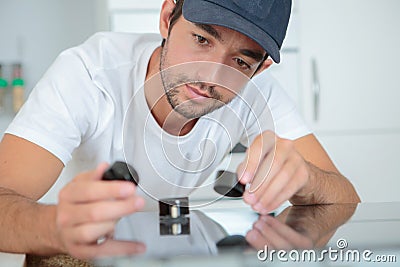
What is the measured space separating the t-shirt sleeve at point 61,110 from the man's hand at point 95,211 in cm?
47

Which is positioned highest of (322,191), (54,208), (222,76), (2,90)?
(222,76)

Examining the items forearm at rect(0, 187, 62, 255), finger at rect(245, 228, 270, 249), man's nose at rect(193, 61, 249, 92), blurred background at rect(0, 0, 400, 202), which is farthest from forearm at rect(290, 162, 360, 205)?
blurred background at rect(0, 0, 400, 202)

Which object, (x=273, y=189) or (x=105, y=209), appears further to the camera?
(x=273, y=189)

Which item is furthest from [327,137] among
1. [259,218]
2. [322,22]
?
[259,218]

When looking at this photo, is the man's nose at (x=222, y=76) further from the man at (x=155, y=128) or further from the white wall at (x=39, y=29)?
the white wall at (x=39, y=29)

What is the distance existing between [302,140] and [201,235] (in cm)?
72

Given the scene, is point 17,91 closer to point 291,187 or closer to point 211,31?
point 211,31

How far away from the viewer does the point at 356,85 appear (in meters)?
2.45

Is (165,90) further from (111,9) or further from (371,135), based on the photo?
(371,135)

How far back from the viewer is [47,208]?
788mm

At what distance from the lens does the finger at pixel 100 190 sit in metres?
0.59

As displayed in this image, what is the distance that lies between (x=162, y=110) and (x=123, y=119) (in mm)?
81

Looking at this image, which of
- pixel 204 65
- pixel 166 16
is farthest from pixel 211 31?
pixel 166 16

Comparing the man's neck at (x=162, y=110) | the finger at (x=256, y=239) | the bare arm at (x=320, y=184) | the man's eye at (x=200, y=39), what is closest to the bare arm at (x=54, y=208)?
the finger at (x=256, y=239)
